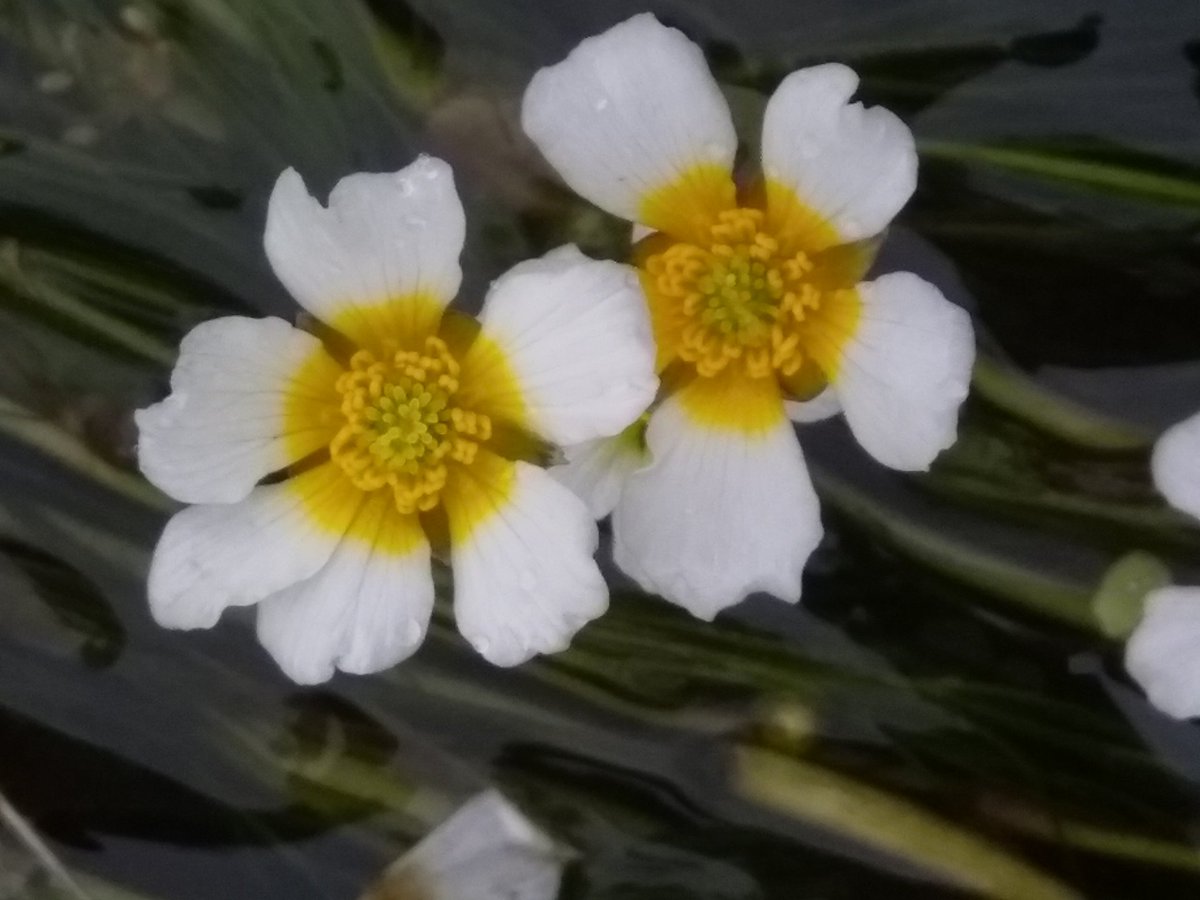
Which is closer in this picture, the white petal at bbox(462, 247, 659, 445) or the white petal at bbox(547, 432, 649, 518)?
the white petal at bbox(462, 247, 659, 445)

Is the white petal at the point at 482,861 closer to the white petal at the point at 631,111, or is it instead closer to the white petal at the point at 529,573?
the white petal at the point at 529,573

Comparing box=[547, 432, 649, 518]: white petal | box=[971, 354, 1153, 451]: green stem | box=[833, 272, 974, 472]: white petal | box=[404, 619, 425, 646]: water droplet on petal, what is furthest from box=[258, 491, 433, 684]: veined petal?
box=[971, 354, 1153, 451]: green stem

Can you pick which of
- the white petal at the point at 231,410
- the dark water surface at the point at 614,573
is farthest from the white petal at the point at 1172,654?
the white petal at the point at 231,410

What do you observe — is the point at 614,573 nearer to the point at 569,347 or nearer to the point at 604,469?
the point at 604,469

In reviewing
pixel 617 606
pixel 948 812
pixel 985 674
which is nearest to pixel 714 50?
pixel 617 606

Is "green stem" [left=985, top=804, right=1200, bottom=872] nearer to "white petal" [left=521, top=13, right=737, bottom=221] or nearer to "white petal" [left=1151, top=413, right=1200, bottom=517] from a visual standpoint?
"white petal" [left=1151, top=413, right=1200, bottom=517]

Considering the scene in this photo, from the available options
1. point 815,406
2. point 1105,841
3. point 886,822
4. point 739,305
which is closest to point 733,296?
point 739,305
